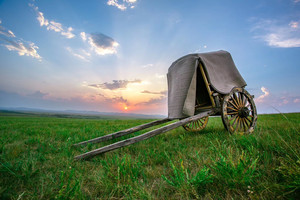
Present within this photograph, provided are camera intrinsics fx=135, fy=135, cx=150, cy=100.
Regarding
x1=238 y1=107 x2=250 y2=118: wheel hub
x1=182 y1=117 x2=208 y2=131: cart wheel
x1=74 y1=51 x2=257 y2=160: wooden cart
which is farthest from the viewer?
x1=182 y1=117 x2=208 y2=131: cart wheel

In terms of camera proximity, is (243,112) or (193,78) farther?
(243,112)

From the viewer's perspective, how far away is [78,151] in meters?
2.71

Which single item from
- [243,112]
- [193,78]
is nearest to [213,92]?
[193,78]

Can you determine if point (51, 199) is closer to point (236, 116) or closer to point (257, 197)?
point (257, 197)

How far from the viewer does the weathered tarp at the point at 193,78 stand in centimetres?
337

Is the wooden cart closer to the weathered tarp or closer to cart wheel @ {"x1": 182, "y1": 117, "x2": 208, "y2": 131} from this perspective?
the weathered tarp

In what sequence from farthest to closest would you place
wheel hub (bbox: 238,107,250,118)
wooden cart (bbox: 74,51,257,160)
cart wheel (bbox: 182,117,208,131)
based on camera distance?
cart wheel (bbox: 182,117,208,131) < wheel hub (bbox: 238,107,250,118) < wooden cart (bbox: 74,51,257,160)

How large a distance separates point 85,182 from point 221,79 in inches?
151

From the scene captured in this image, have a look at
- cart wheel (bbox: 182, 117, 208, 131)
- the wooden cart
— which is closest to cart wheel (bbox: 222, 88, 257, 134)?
the wooden cart

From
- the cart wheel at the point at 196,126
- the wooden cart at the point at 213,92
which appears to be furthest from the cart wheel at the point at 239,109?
the cart wheel at the point at 196,126

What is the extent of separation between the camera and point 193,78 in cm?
338

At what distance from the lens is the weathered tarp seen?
133 inches

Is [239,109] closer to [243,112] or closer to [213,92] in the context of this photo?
[243,112]

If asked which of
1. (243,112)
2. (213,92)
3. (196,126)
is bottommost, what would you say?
(196,126)
